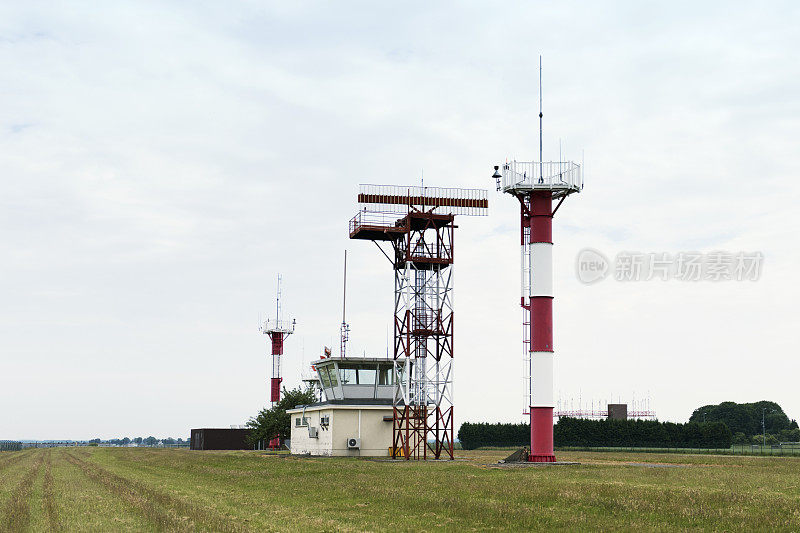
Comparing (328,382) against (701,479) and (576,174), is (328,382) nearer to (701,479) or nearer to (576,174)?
(576,174)

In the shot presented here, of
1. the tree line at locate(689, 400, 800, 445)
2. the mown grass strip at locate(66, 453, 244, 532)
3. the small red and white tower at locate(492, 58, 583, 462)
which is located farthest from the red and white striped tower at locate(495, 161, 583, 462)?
the tree line at locate(689, 400, 800, 445)

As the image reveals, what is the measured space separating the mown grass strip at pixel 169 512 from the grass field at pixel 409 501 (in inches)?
1.6

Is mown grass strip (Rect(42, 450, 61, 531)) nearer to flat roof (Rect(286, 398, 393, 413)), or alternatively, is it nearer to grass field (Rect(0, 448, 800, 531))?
grass field (Rect(0, 448, 800, 531))

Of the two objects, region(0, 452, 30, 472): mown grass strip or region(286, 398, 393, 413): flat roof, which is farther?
region(286, 398, 393, 413): flat roof

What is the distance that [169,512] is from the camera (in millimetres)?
26922

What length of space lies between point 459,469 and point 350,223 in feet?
89.7

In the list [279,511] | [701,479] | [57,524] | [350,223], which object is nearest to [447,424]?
[350,223]

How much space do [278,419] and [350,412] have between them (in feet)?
134

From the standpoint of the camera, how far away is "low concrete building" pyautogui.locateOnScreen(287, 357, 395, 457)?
70312 mm

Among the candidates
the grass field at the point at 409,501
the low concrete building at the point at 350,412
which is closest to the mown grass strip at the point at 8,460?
the grass field at the point at 409,501

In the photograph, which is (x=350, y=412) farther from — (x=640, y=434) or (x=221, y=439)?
(x=221, y=439)

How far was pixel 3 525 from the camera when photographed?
24891mm

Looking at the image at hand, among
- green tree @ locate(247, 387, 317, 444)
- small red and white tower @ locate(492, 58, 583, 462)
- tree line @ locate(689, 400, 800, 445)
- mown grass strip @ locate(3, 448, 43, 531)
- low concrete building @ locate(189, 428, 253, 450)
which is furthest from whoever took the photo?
tree line @ locate(689, 400, 800, 445)

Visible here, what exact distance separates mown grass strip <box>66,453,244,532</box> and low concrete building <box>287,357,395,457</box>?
3181 cm
